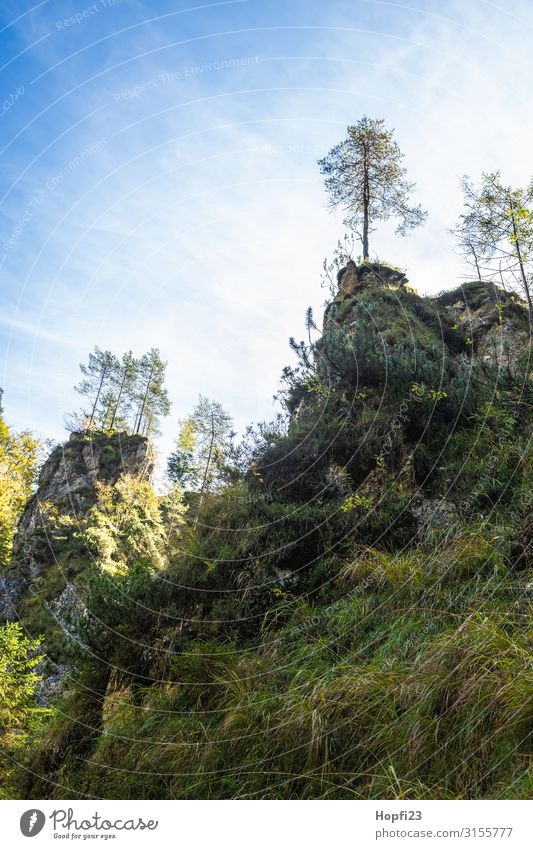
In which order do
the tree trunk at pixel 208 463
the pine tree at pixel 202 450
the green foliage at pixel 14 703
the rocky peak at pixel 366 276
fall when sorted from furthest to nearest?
the rocky peak at pixel 366 276 < the green foliage at pixel 14 703 < the tree trunk at pixel 208 463 < the pine tree at pixel 202 450

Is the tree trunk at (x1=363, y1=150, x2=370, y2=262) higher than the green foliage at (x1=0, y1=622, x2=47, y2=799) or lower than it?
higher

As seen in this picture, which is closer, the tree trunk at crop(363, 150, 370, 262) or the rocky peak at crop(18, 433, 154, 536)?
the rocky peak at crop(18, 433, 154, 536)

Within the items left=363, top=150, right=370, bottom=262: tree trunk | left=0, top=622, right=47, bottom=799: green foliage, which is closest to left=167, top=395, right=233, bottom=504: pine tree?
left=0, top=622, right=47, bottom=799: green foliage

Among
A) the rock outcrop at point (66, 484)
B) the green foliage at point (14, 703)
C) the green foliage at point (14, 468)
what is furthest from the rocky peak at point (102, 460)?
the green foliage at point (14, 468)

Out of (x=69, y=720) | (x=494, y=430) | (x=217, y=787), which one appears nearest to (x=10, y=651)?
(x=69, y=720)

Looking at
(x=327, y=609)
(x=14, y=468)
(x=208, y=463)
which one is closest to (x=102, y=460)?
(x=208, y=463)

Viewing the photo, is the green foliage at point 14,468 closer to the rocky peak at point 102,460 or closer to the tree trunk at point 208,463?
the rocky peak at point 102,460

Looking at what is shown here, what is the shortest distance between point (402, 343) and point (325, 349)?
1868 mm

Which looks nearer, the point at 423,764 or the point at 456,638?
the point at 423,764

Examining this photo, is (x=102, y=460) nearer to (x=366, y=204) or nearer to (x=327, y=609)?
(x=327, y=609)

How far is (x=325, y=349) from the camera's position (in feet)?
30.4

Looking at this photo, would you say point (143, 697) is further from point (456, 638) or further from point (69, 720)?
point (456, 638)

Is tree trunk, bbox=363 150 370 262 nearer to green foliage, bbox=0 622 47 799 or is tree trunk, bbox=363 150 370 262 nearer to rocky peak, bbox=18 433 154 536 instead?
rocky peak, bbox=18 433 154 536

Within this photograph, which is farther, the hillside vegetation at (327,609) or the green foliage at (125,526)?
the green foliage at (125,526)
